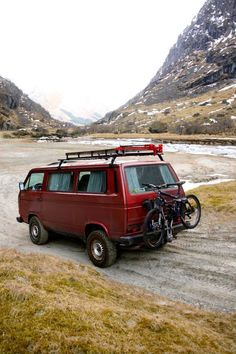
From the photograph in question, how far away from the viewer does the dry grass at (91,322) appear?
4.47 m

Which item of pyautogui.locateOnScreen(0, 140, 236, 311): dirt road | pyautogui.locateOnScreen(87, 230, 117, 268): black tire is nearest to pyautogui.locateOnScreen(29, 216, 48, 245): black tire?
pyautogui.locateOnScreen(0, 140, 236, 311): dirt road

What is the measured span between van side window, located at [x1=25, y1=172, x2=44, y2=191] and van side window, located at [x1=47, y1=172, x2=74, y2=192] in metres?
0.60

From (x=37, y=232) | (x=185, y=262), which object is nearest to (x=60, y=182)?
(x=37, y=232)

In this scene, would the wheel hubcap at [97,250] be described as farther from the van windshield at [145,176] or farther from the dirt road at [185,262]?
the van windshield at [145,176]

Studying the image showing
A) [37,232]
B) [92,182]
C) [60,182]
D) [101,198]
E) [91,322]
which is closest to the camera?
[91,322]

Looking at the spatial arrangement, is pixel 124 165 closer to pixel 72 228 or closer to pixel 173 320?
pixel 72 228

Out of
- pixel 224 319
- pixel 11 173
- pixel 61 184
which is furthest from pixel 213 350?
pixel 11 173

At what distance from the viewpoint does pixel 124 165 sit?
9.12 metres

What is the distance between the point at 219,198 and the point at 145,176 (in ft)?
23.3

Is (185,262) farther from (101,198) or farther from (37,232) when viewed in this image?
(37,232)

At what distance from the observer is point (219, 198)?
15.6 metres

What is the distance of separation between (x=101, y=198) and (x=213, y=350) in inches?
203

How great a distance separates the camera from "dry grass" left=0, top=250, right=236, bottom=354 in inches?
176

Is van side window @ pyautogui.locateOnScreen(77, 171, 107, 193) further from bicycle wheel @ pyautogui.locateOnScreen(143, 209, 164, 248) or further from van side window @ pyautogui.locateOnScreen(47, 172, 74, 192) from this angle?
bicycle wheel @ pyautogui.locateOnScreen(143, 209, 164, 248)
